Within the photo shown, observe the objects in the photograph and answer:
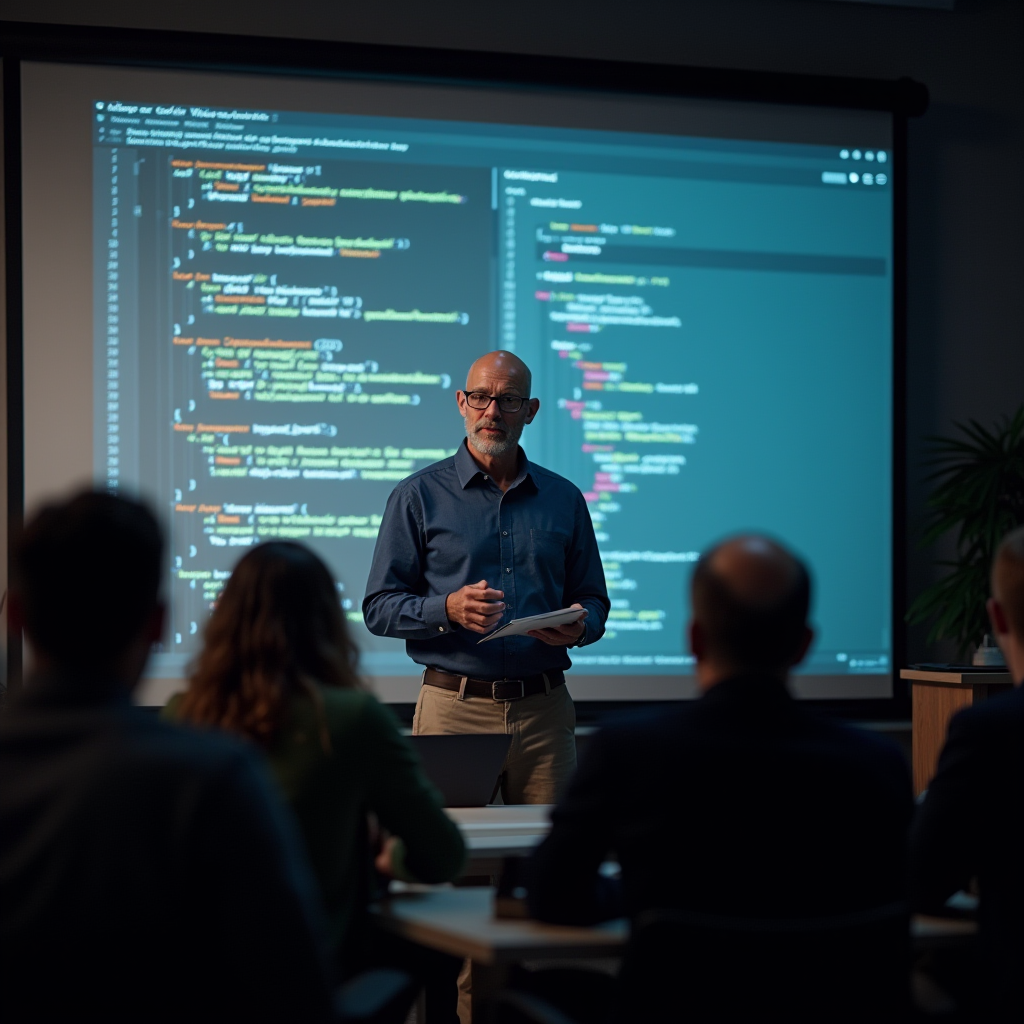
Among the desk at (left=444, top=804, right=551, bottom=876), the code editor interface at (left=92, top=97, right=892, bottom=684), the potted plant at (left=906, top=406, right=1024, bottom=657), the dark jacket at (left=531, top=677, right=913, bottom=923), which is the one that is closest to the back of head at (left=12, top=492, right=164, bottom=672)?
the dark jacket at (left=531, top=677, right=913, bottom=923)

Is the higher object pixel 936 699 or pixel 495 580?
pixel 495 580

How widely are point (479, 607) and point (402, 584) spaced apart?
1.30ft

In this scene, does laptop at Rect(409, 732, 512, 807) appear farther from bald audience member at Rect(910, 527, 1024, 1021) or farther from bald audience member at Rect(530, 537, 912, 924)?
bald audience member at Rect(910, 527, 1024, 1021)

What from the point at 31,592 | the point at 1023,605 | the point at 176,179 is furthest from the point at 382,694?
the point at 31,592

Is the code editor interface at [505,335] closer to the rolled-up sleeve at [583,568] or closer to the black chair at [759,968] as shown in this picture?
the rolled-up sleeve at [583,568]

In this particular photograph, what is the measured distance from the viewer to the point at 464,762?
2.28 m

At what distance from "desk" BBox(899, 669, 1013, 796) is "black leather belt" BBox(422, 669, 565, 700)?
1509 mm

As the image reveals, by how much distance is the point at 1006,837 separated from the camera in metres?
1.60

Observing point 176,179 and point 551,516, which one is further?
point 176,179

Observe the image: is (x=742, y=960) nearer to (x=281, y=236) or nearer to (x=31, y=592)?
(x=31, y=592)

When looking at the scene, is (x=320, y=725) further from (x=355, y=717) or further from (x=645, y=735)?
(x=645, y=735)

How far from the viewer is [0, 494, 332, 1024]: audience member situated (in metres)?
1.03

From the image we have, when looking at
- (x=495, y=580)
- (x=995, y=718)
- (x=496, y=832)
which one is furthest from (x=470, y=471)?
(x=995, y=718)

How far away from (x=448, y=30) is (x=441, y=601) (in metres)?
2.52
